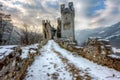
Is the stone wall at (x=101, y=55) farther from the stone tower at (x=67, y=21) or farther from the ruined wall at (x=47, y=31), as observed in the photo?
the ruined wall at (x=47, y=31)

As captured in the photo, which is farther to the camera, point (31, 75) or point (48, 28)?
point (48, 28)

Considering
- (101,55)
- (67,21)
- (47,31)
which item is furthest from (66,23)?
(101,55)

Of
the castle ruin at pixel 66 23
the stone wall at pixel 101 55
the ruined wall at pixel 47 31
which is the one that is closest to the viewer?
the stone wall at pixel 101 55

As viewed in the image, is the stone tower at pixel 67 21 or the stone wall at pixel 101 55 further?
the stone tower at pixel 67 21

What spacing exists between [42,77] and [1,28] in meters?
26.7

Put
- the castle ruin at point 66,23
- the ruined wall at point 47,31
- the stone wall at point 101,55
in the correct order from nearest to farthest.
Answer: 1. the stone wall at point 101,55
2. the castle ruin at point 66,23
3. the ruined wall at point 47,31

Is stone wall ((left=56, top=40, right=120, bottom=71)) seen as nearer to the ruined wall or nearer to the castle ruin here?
the castle ruin

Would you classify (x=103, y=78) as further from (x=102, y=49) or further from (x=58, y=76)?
(x=102, y=49)

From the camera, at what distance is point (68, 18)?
65.3m

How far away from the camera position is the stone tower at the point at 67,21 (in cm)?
6400

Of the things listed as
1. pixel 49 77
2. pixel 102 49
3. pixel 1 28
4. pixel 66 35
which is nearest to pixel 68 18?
pixel 66 35

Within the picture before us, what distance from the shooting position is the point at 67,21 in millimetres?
65188

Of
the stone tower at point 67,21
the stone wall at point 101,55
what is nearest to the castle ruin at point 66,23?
the stone tower at point 67,21

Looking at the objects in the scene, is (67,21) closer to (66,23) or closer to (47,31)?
(66,23)
